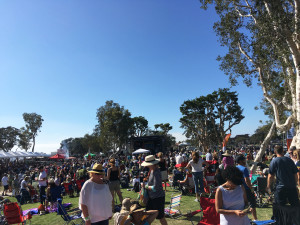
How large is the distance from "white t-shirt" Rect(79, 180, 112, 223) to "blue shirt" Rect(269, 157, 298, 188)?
309 cm

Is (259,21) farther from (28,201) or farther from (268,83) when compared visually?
(28,201)

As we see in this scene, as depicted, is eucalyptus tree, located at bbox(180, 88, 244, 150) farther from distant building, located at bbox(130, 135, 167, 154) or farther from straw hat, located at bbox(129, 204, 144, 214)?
straw hat, located at bbox(129, 204, 144, 214)

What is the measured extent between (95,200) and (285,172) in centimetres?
332

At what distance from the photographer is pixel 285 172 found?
3.77 metres

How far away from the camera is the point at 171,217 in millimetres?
5289

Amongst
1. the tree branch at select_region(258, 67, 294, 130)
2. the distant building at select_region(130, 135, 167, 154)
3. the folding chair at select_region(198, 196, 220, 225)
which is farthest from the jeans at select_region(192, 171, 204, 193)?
the distant building at select_region(130, 135, 167, 154)

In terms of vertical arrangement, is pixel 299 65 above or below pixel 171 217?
above

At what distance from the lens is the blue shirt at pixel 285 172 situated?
3.74 m

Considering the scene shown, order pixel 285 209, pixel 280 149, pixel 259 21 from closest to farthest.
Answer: pixel 285 209, pixel 280 149, pixel 259 21

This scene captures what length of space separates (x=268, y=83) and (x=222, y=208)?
41.3 feet

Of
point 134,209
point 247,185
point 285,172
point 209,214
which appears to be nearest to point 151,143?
point 247,185

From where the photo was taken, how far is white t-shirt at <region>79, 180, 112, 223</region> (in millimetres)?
2982

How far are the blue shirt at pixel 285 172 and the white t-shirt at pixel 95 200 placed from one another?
3.09 m

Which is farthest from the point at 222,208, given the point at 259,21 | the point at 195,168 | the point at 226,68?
the point at 226,68
